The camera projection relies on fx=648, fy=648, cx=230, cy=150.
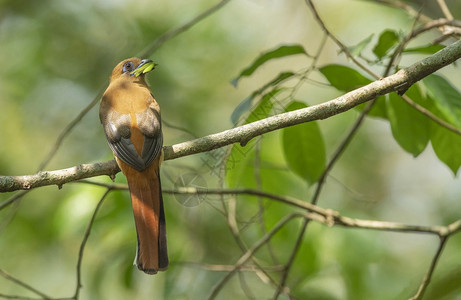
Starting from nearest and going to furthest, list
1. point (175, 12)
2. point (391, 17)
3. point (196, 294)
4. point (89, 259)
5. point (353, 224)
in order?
point (353, 224) → point (196, 294) → point (89, 259) → point (391, 17) → point (175, 12)

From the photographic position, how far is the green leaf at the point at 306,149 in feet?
10.1

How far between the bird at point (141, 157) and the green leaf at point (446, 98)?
1.16 meters

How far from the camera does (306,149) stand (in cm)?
310

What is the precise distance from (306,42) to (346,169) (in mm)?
1619

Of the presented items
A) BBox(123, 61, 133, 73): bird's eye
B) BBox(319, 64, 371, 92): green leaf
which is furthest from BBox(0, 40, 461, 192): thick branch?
BBox(123, 61, 133, 73): bird's eye

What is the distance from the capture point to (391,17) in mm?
6648

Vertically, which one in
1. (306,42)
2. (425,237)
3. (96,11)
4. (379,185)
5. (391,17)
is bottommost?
(425,237)

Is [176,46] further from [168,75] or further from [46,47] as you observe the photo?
[46,47]

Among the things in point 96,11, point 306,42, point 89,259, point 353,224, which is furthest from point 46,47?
point 353,224

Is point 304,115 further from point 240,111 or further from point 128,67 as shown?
point 128,67

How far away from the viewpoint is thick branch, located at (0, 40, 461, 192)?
2.22 meters

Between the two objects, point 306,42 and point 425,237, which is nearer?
point 425,237

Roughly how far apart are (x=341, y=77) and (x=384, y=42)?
0.23 metres

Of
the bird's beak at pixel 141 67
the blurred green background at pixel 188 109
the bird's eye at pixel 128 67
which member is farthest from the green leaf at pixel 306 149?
the blurred green background at pixel 188 109
